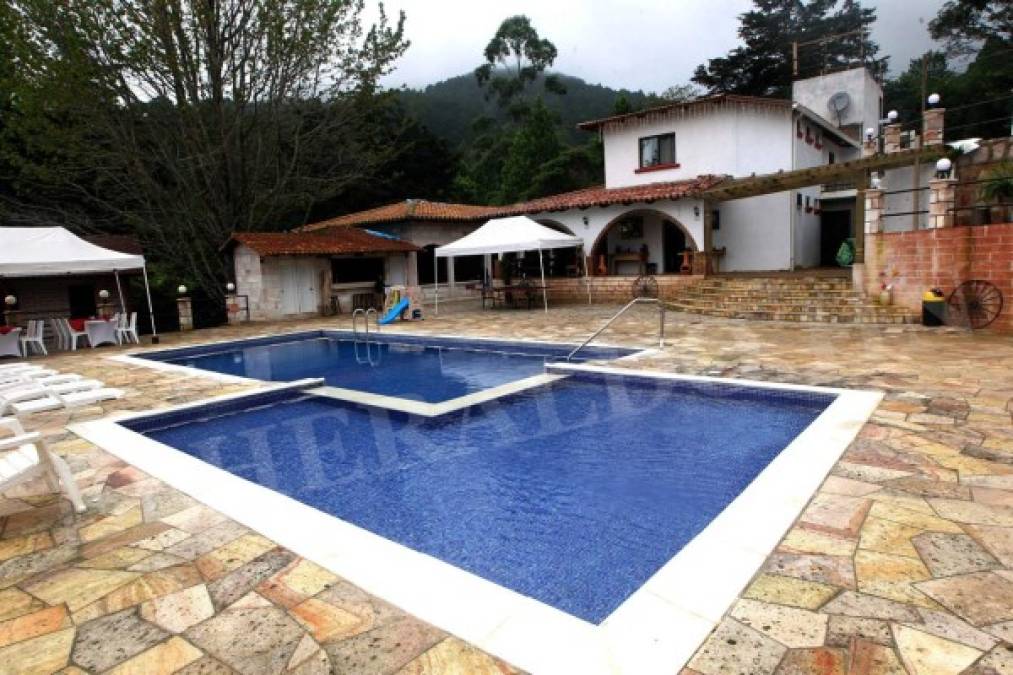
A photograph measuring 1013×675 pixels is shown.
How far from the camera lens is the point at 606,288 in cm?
1980

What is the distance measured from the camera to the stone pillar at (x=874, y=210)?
12.1 metres

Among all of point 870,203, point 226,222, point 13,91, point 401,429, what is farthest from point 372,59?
point 401,429

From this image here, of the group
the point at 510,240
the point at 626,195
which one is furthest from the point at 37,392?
the point at 626,195

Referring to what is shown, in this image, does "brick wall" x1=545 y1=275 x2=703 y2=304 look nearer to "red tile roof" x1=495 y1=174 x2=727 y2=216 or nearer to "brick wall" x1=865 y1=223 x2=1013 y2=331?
"red tile roof" x1=495 y1=174 x2=727 y2=216

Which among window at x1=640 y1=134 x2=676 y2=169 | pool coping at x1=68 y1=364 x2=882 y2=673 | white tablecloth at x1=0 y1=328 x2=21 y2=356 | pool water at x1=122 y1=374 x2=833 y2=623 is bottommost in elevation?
pool water at x1=122 y1=374 x2=833 y2=623

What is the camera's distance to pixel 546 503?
4543mm

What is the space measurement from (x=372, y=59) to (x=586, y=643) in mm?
21655

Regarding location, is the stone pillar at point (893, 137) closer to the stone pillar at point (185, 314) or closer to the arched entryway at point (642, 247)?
the arched entryway at point (642, 247)

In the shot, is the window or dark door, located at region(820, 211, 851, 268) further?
dark door, located at region(820, 211, 851, 268)

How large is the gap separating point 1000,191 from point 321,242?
1758 cm

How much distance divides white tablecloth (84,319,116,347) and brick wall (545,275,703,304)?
12999 millimetres

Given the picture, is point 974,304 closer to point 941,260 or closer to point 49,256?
point 941,260

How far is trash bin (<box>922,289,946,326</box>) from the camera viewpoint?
1098cm

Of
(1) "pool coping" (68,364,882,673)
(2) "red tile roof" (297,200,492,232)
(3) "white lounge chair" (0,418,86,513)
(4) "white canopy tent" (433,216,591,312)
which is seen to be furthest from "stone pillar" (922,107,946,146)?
(3) "white lounge chair" (0,418,86,513)
